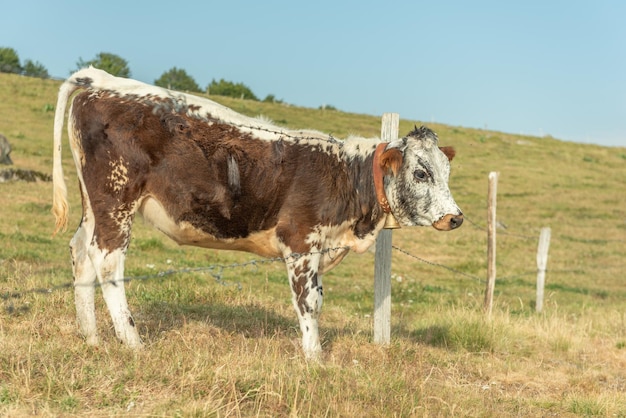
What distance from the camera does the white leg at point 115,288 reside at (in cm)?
662

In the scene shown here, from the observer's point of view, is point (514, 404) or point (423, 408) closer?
point (423, 408)

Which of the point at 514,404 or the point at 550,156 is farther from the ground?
the point at 550,156

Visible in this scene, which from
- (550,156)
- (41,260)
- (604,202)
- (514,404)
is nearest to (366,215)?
(514,404)

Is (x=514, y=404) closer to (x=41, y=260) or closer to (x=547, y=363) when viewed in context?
(x=547, y=363)

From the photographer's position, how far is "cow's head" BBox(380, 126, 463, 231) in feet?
21.7

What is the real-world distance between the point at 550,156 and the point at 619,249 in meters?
21.1

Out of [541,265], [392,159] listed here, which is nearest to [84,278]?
[392,159]

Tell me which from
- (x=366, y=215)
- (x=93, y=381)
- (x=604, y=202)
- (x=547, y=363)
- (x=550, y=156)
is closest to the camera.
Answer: (x=93, y=381)

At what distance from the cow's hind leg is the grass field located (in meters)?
0.25

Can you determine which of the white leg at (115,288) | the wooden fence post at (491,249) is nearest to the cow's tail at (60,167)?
the white leg at (115,288)

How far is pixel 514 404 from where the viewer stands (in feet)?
21.8

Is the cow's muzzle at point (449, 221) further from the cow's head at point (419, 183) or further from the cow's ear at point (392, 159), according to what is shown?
the cow's ear at point (392, 159)

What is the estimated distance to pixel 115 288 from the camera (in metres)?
6.66

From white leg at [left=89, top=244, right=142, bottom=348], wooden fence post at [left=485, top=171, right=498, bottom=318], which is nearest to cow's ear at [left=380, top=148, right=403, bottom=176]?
white leg at [left=89, top=244, right=142, bottom=348]
